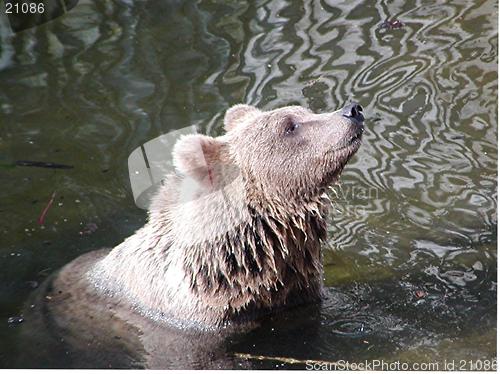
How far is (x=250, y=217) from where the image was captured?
5996mm

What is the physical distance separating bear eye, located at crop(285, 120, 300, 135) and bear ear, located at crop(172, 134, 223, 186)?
520 mm

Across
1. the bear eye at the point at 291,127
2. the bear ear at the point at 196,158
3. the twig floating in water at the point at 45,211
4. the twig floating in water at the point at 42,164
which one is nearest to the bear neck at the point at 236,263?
the bear ear at the point at 196,158

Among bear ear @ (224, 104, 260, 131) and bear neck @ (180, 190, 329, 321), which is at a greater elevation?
bear ear @ (224, 104, 260, 131)

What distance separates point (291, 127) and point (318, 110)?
2.47 m

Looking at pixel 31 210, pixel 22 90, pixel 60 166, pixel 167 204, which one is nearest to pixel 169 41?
pixel 22 90

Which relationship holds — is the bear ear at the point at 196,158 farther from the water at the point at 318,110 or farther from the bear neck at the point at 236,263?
the water at the point at 318,110

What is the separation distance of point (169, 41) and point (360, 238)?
3.67m

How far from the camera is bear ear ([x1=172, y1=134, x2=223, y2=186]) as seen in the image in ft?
19.6

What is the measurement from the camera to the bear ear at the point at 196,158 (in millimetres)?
5965

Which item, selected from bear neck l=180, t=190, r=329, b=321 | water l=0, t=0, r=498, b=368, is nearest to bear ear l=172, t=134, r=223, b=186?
bear neck l=180, t=190, r=329, b=321

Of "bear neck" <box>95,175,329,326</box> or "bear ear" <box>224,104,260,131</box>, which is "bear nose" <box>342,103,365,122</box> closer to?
"bear neck" <box>95,175,329,326</box>

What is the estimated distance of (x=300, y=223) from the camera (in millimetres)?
6023

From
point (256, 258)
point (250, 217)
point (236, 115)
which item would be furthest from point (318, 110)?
point (256, 258)

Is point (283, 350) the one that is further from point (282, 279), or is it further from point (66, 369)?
point (66, 369)
